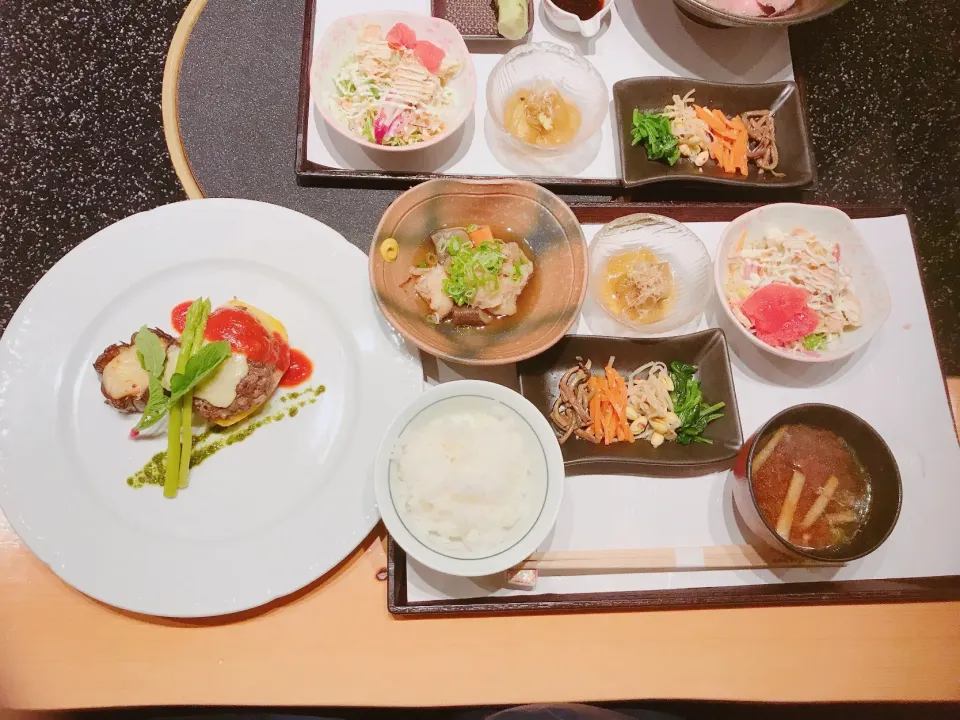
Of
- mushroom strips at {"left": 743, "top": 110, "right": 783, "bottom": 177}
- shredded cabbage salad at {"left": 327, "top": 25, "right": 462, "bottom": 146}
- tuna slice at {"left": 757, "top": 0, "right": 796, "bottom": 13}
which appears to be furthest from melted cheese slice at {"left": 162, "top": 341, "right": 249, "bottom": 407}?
tuna slice at {"left": 757, "top": 0, "right": 796, "bottom": 13}

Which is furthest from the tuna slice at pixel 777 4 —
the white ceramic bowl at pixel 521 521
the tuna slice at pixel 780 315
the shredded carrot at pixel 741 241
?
the white ceramic bowl at pixel 521 521

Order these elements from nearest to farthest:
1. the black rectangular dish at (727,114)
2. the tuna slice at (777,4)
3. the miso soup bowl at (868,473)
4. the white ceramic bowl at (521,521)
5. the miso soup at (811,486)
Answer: the white ceramic bowl at (521,521) → the miso soup bowl at (868,473) → the miso soup at (811,486) → the black rectangular dish at (727,114) → the tuna slice at (777,4)

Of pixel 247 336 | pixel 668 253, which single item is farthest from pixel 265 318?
pixel 668 253

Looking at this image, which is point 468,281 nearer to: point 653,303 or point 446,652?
point 653,303

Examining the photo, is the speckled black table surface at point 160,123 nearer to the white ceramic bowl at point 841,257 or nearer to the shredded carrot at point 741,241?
the white ceramic bowl at point 841,257

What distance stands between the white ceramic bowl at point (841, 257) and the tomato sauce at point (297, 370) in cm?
139

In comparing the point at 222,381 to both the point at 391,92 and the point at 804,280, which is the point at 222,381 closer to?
the point at 391,92

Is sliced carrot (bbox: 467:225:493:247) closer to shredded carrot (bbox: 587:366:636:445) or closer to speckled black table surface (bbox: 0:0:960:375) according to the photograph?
speckled black table surface (bbox: 0:0:960:375)

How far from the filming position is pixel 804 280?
2.11 metres

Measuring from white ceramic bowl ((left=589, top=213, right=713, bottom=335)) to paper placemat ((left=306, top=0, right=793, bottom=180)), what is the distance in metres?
0.26

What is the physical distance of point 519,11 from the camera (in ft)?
7.36

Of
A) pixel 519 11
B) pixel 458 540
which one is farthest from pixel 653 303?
pixel 519 11

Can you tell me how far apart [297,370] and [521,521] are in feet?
2.87

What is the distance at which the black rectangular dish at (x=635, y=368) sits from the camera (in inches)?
75.7
